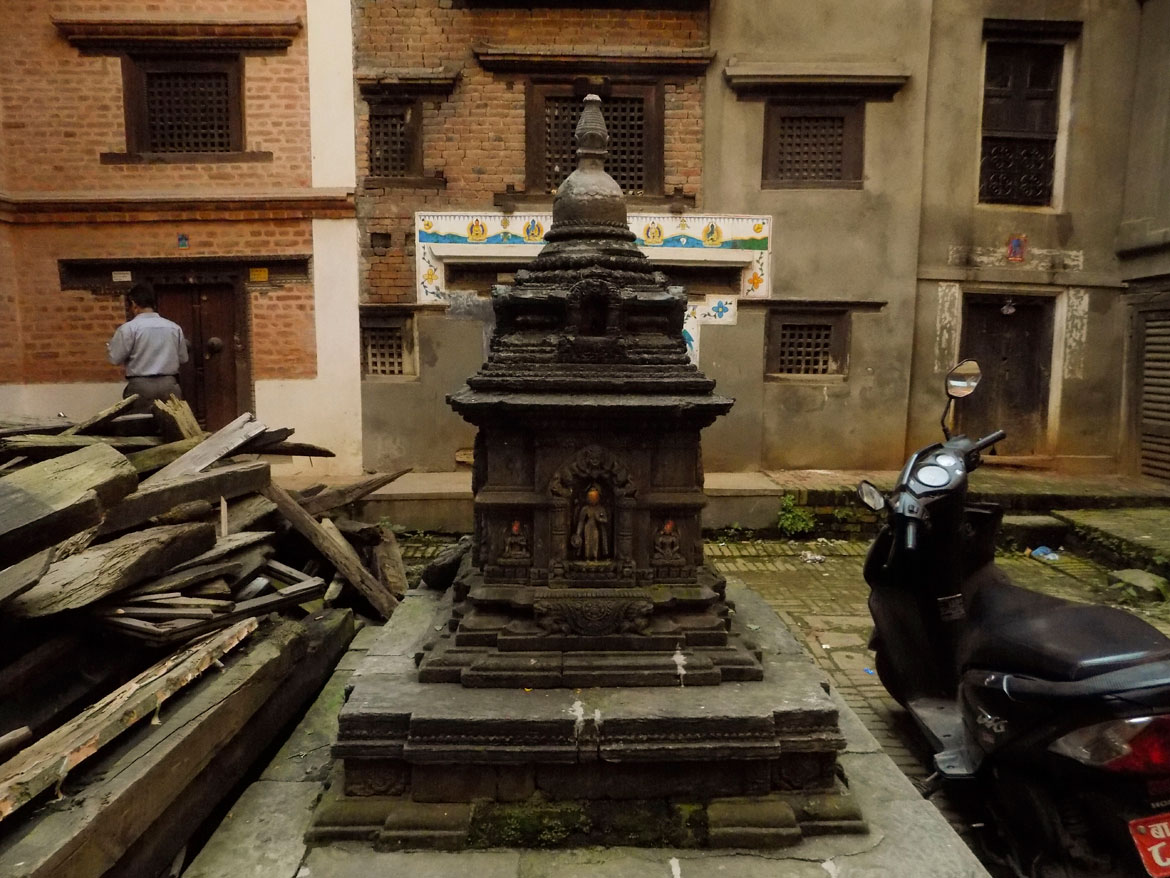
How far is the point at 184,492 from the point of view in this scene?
4320 millimetres

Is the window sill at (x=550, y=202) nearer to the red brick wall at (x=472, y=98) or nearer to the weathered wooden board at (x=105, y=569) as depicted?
the red brick wall at (x=472, y=98)

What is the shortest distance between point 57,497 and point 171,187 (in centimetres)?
781

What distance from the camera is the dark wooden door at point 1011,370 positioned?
9984mm

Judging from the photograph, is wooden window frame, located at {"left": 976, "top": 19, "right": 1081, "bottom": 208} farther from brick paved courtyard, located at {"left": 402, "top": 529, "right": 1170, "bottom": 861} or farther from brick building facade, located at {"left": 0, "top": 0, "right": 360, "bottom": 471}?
brick building facade, located at {"left": 0, "top": 0, "right": 360, "bottom": 471}

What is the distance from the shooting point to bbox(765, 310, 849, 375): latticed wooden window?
962 cm

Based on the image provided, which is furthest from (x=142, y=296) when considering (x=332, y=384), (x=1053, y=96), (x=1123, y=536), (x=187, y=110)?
(x=1053, y=96)

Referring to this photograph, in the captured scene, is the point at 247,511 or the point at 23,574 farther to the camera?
the point at 247,511

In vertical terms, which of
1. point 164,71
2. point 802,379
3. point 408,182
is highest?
point 164,71

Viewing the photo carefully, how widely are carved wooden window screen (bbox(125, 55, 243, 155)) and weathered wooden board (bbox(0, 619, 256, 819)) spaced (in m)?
7.87

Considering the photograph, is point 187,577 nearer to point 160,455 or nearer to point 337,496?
point 160,455

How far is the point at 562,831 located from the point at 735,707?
86 centimetres

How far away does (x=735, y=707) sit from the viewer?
311 cm

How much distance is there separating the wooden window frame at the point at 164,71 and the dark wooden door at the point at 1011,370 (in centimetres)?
956

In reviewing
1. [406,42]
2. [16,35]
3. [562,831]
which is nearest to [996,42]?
[406,42]
